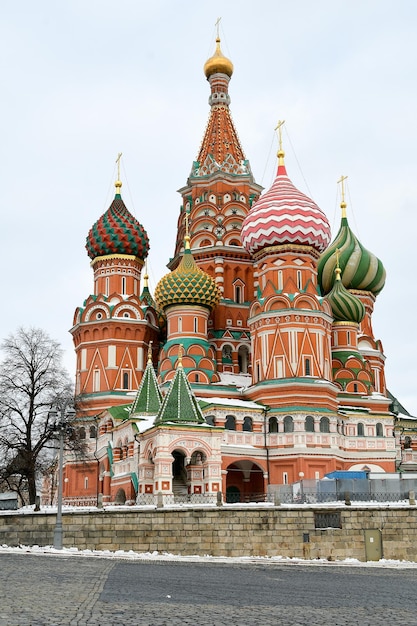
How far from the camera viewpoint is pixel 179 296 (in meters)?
45.2

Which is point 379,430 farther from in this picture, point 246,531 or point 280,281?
point 246,531

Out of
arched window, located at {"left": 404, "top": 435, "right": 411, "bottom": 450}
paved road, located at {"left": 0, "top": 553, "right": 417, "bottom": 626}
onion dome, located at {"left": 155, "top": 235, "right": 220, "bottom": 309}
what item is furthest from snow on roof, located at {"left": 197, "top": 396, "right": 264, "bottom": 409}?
paved road, located at {"left": 0, "top": 553, "right": 417, "bottom": 626}

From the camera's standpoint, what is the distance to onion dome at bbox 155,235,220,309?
4528cm

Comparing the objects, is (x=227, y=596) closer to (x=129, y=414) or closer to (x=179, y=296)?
(x=129, y=414)

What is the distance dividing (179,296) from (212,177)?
10.7 metres

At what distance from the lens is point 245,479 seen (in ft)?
140

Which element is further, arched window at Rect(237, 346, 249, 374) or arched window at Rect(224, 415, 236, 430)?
arched window at Rect(237, 346, 249, 374)

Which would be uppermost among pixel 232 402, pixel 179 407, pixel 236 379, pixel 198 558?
pixel 236 379

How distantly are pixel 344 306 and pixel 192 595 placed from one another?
3606cm

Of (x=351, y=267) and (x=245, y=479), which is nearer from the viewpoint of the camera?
(x=245, y=479)

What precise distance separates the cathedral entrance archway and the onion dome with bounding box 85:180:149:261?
15144mm

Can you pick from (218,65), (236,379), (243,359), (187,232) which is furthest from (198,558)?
(218,65)

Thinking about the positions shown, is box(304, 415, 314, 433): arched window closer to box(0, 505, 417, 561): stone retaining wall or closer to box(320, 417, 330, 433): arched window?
box(320, 417, 330, 433): arched window

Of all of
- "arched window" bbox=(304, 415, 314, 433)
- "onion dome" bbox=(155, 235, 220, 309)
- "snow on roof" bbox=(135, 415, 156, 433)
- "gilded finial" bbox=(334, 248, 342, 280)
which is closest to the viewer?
"snow on roof" bbox=(135, 415, 156, 433)
